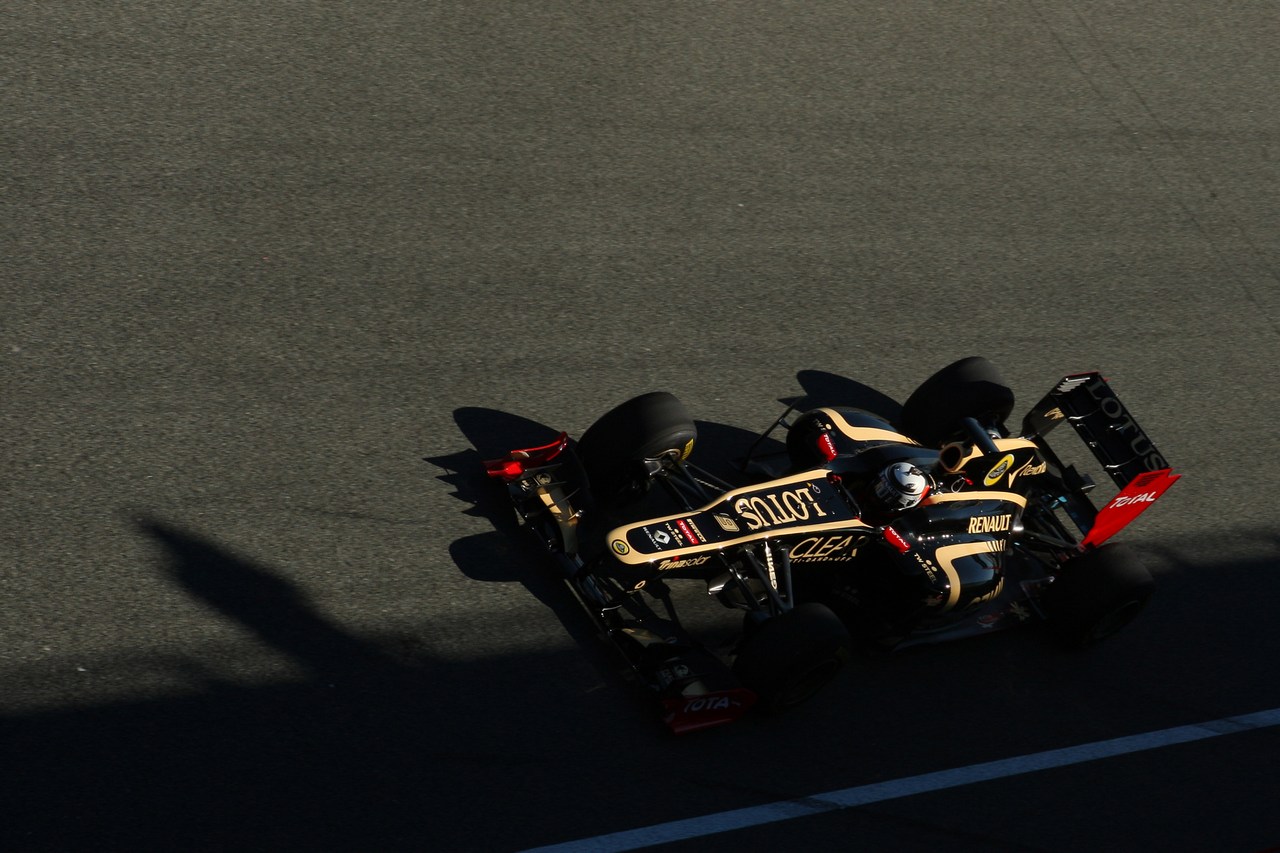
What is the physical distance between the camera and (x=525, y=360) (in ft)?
28.7

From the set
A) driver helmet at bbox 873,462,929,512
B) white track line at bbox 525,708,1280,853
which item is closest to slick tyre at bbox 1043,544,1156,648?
white track line at bbox 525,708,1280,853

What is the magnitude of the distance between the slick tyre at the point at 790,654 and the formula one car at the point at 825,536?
0.03 ft

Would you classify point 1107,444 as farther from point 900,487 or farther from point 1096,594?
point 900,487

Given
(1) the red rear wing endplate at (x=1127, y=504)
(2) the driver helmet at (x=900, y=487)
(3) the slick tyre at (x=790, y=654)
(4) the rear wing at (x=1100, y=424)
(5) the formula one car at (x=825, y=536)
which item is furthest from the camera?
(4) the rear wing at (x=1100, y=424)

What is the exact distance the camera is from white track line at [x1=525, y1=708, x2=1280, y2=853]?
6.23 meters

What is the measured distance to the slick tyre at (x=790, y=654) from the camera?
662 centimetres

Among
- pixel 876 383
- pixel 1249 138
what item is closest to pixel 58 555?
pixel 876 383

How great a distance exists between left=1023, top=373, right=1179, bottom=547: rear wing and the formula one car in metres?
0.01

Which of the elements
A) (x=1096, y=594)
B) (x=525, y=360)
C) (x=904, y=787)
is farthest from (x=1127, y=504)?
(x=525, y=360)

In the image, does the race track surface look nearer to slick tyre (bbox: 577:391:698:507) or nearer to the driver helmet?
slick tyre (bbox: 577:391:698:507)

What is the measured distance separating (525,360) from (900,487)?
9.04 ft

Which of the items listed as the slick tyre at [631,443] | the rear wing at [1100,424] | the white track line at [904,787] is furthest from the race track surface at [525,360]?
the rear wing at [1100,424]

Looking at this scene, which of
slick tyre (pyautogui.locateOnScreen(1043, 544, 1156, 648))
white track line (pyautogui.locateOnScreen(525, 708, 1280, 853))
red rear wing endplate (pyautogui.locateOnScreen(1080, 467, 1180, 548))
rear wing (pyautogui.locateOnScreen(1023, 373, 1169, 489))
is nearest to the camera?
white track line (pyautogui.locateOnScreen(525, 708, 1280, 853))

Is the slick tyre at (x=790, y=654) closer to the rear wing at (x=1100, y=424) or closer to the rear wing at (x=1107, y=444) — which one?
the rear wing at (x=1107, y=444)
